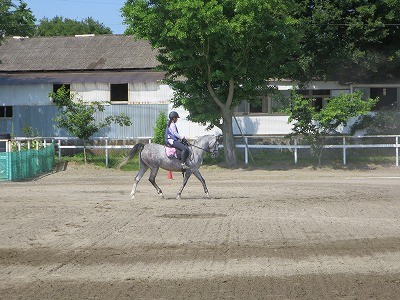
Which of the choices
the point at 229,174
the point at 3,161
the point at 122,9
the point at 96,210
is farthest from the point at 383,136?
the point at 96,210

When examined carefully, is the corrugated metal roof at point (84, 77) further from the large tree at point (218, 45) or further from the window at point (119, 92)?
the large tree at point (218, 45)

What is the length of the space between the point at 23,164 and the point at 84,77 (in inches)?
598

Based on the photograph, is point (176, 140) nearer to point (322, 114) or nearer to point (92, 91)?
point (322, 114)

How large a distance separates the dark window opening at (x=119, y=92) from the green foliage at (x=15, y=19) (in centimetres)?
611

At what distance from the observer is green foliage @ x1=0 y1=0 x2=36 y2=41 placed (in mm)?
41531

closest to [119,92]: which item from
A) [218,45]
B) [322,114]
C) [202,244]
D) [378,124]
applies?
[218,45]

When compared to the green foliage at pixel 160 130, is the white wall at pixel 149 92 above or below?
above

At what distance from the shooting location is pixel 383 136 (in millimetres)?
38281

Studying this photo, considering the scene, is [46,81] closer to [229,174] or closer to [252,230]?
[229,174]

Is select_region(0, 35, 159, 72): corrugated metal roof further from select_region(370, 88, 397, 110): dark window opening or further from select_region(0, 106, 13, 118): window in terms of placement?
select_region(370, 88, 397, 110): dark window opening

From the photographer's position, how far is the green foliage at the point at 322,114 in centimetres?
3622

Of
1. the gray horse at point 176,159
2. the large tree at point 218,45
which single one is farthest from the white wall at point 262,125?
the gray horse at point 176,159

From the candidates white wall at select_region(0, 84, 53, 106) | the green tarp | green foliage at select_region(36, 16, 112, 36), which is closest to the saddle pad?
the green tarp

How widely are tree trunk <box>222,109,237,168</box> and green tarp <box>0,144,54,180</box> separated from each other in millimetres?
8336
